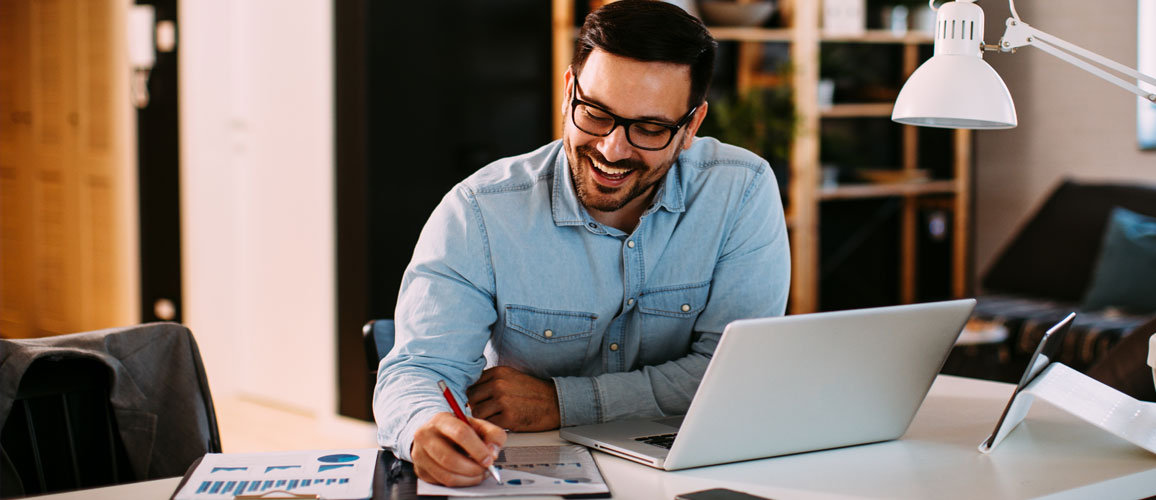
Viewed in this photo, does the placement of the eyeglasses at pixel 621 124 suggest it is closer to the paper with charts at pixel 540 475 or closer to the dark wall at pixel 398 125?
the paper with charts at pixel 540 475

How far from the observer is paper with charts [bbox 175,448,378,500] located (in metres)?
1.15

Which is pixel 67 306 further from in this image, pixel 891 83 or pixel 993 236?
pixel 993 236

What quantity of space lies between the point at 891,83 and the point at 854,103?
39 centimetres

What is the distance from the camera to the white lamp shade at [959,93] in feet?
4.58

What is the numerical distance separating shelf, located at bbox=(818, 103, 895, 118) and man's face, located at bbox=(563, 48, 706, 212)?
333 centimetres

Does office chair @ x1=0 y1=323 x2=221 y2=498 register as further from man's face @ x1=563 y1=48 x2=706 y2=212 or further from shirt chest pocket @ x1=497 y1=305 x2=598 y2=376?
man's face @ x1=563 y1=48 x2=706 y2=212

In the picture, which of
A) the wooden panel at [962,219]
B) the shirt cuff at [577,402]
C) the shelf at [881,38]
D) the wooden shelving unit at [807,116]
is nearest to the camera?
the shirt cuff at [577,402]

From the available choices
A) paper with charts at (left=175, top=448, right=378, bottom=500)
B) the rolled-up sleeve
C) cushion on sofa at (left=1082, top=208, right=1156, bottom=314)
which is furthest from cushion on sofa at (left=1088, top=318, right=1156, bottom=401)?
cushion on sofa at (left=1082, top=208, right=1156, bottom=314)

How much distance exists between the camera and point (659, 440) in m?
1.38

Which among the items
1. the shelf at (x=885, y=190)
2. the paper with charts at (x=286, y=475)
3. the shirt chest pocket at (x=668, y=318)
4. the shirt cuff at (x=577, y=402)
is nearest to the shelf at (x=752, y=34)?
the shelf at (x=885, y=190)

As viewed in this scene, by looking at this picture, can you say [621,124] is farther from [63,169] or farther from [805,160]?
[63,169]

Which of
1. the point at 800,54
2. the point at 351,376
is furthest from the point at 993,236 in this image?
the point at 351,376

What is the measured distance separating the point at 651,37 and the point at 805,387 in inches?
22.7

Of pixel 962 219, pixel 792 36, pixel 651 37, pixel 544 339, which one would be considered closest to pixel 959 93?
pixel 651 37
